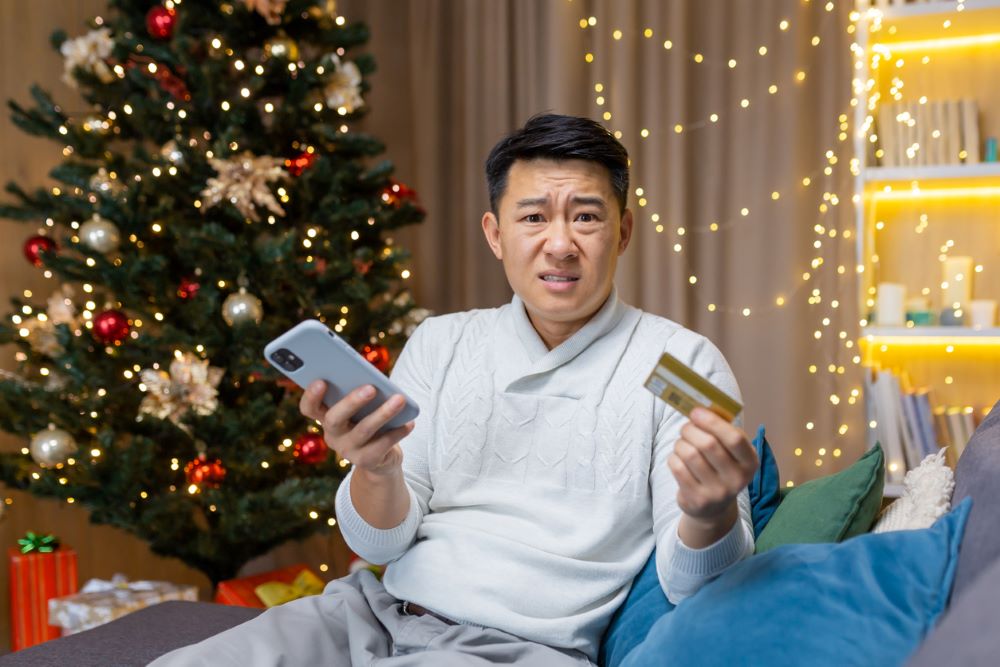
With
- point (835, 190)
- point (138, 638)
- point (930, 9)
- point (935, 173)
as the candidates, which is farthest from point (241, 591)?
point (930, 9)

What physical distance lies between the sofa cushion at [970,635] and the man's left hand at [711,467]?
0.95ft

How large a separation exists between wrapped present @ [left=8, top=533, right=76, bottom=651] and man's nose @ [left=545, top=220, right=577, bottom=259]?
206 cm

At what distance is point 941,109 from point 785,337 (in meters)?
0.84

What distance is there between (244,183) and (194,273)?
327mm

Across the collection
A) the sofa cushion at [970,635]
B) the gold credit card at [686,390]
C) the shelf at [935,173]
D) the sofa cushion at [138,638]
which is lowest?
the sofa cushion at [138,638]

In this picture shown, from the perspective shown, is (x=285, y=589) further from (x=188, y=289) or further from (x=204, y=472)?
(x=188, y=289)

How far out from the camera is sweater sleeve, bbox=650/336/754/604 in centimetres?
111

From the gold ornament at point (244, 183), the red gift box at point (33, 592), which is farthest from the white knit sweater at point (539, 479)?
the red gift box at point (33, 592)

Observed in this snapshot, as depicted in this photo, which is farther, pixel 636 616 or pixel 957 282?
pixel 957 282

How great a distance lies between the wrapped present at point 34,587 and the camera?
2.70 m

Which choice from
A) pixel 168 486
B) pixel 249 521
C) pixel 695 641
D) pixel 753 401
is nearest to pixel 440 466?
pixel 695 641

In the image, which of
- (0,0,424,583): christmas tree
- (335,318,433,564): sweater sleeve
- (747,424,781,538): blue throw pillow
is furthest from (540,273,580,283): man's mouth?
(0,0,424,583): christmas tree

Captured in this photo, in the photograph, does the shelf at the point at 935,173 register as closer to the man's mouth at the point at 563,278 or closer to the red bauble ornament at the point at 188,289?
the man's mouth at the point at 563,278

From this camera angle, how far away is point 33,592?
106 inches
